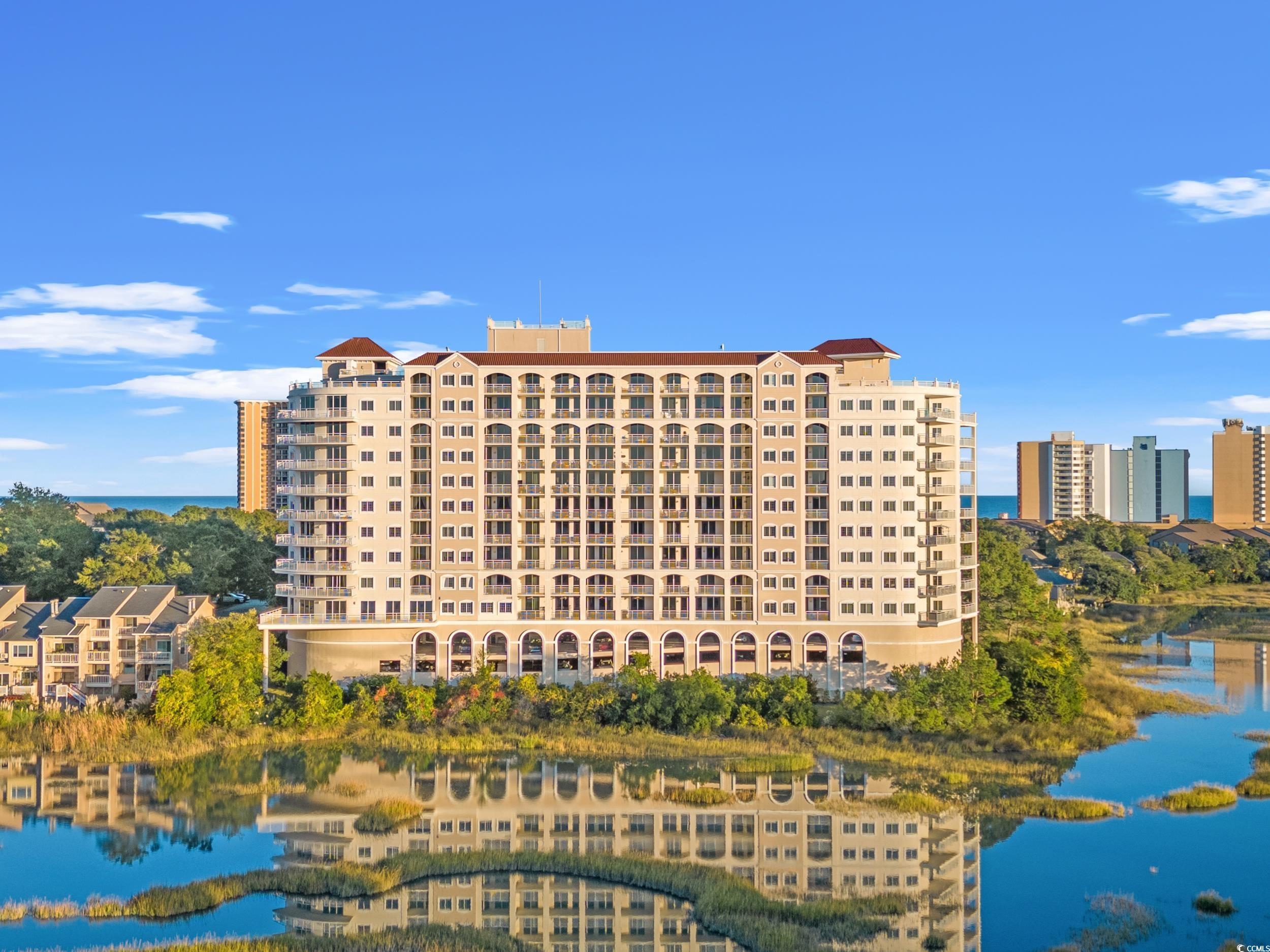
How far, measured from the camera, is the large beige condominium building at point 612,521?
71.2m

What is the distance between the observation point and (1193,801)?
50.6m

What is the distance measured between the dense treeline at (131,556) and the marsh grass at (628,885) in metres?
42.6

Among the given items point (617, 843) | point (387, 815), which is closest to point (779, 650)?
point (617, 843)

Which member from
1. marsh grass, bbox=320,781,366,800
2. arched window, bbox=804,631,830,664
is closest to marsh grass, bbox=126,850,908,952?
marsh grass, bbox=320,781,366,800

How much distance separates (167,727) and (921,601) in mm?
46500

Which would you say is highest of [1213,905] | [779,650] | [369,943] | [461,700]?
[779,650]

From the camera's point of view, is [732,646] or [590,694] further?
[732,646]

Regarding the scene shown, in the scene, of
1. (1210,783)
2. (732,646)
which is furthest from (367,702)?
(1210,783)

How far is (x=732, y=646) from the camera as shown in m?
71.6

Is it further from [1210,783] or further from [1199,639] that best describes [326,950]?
[1199,639]

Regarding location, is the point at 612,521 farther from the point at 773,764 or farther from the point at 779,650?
the point at 773,764

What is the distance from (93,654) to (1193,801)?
206ft

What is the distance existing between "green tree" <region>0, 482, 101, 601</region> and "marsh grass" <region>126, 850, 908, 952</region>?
53.0 m

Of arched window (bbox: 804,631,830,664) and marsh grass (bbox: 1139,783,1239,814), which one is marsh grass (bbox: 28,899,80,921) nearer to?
arched window (bbox: 804,631,830,664)
